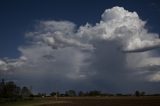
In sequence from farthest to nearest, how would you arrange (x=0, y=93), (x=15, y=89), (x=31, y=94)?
(x=31, y=94) < (x=15, y=89) < (x=0, y=93)

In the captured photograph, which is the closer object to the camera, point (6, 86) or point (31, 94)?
point (6, 86)

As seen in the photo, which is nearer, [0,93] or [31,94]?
[0,93]

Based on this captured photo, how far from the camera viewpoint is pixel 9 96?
132875 mm

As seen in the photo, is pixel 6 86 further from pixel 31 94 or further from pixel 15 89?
pixel 31 94

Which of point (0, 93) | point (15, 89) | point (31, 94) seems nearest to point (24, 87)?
point (31, 94)

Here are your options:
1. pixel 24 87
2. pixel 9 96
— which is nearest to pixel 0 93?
pixel 9 96

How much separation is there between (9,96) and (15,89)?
985cm

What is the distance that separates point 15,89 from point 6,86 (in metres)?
9.36

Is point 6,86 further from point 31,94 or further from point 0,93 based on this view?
point 31,94

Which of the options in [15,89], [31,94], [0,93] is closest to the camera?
[0,93]

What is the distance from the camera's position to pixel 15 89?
5610 inches

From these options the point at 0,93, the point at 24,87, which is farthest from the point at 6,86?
the point at 24,87

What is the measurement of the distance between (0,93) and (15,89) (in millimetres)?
12260

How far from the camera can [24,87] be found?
570ft
